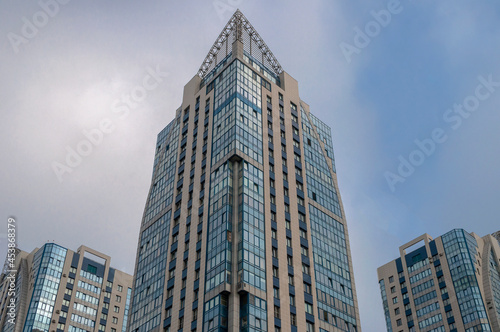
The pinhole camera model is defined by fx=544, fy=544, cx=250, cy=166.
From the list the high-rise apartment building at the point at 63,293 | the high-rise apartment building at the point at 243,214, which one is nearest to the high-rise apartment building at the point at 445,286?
the high-rise apartment building at the point at 243,214

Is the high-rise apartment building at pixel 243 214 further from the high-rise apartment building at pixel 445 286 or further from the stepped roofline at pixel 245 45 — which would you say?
the high-rise apartment building at pixel 445 286

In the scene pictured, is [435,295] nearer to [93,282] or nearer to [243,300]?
[243,300]

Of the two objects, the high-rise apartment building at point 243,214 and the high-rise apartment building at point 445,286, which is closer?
the high-rise apartment building at point 243,214

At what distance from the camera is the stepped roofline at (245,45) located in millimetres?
123812

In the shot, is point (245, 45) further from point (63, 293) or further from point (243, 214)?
point (63, 293)

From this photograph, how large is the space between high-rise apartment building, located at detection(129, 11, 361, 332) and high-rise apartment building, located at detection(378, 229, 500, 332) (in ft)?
162

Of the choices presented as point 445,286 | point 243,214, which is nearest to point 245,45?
point 243,214

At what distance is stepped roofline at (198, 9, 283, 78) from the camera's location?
406ft

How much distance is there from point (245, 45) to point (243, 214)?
48.0 meters

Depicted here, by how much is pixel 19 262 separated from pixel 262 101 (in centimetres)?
Result: 9409

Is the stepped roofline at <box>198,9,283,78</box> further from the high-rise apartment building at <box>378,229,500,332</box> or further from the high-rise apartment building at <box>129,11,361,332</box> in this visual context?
the high-rise apartment building at <box>378,229,500,332</box>

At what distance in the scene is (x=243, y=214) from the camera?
89.9m

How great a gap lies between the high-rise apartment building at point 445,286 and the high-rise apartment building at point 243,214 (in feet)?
162

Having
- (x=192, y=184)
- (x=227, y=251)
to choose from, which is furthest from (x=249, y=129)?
(x=227, y=251)
